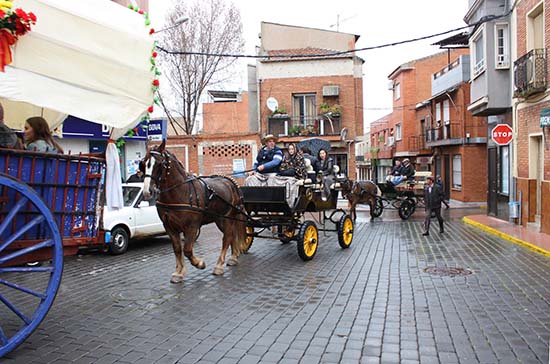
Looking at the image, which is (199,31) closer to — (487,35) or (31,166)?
(487,35)

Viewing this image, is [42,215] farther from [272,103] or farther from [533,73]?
[272,103]

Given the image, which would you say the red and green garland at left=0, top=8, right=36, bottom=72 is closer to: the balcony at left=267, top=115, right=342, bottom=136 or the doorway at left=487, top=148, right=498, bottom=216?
the doorway at left=487, top=148, right=498, bottom=216

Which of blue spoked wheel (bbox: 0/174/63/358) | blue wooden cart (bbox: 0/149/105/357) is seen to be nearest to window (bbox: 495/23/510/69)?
blue wooden cart (bbox: 0/149/105/357)

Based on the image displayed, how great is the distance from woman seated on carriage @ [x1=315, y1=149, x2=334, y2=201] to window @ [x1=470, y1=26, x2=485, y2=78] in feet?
26.3

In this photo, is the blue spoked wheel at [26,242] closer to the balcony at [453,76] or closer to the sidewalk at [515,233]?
the sidewalk at [515,233]

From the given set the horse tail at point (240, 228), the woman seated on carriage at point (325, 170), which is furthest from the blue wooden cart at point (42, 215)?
the woman seated on carriage at point (325, 170)

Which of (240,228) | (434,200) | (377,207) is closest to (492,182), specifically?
(377,207)

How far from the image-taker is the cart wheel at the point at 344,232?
11.4 m

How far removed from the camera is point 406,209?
18984mm

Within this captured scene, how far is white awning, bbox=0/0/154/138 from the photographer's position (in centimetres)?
484

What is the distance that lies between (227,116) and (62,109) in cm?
2780

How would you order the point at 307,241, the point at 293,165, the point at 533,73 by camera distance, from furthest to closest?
the point at 533,73, the point at 293,165, the point at 307,241

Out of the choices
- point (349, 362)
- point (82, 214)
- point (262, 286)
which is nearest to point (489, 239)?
point (262, 286)

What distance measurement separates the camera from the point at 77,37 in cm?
527
